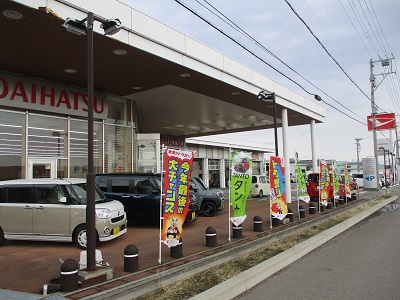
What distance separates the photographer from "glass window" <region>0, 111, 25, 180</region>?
12609 mm

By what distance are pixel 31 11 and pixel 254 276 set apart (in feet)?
24.3

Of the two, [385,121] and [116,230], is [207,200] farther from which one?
[385,121]

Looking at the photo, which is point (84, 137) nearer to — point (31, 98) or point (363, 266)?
point (31, 98)

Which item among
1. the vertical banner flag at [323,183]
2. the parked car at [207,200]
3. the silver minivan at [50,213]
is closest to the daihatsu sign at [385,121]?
the vertical banner flag at [323,183]

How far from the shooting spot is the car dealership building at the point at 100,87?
952 cm

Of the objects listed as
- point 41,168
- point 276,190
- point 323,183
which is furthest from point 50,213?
point 323,183

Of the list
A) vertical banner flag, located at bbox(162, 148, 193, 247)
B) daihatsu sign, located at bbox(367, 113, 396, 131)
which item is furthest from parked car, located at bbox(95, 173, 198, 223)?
daihatsu sign, located at bbox(367, 113, 396, 131)

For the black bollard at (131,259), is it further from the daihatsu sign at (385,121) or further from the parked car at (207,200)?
the daihatsu sign at (385,121)

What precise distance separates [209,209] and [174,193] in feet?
26.6

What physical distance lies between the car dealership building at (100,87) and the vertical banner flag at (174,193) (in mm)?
2970

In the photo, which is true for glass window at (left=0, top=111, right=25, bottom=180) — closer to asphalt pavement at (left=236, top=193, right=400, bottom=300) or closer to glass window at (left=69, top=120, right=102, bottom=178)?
glass window at (left=69, top=120, right=102, bottom=178)

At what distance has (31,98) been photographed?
43.4ft

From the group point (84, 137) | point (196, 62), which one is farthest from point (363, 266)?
point (84, 137)

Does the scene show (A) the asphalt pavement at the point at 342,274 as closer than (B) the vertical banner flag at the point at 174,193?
Yes
